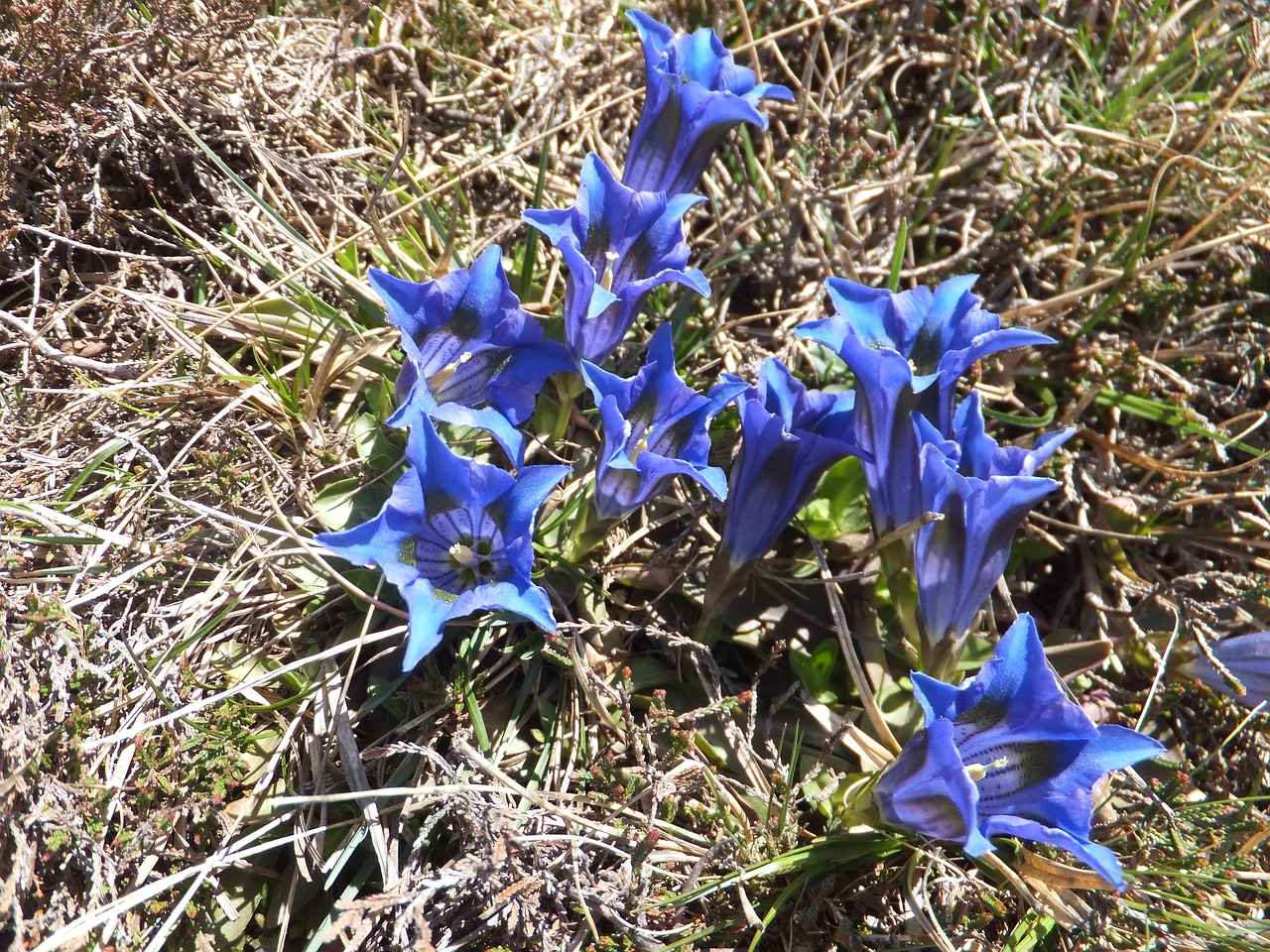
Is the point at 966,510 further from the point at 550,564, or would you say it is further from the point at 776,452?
the point at 550,564

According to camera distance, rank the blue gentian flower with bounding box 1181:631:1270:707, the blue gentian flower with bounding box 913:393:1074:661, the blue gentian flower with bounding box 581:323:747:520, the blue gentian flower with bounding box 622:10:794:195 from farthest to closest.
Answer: the blue gentian flower with bounding box 1181:631:1270:707, the blue gentian flower with bounding box 622:10:794:195, the blue gentian flower with bounding box 913:393:1074:661, the blue gentian flower with bounding box 581:323:747:520

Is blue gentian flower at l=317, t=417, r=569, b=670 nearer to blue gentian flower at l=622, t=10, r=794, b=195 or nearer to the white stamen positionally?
the white stamen

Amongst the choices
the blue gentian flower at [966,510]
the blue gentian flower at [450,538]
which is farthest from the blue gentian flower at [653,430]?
the blue gentian flower at [966,510]

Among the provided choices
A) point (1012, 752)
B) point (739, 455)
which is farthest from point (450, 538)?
point (1012, 752)

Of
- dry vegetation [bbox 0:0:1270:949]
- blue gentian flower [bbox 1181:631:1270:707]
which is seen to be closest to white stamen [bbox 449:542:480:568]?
dry vegetation [bbox 0:0:1270:949]

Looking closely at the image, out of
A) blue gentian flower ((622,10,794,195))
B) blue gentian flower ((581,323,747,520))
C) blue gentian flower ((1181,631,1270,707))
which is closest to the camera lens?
blue gentian flower ((581,323,747,520))

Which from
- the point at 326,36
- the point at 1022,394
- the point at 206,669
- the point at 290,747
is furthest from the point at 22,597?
the point at 1022,394

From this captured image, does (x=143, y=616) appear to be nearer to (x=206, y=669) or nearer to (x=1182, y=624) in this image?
(x=206, y=669)

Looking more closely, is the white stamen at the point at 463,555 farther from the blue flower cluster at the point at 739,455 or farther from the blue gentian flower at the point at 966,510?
the blue gentian flower at the point at 966,510
